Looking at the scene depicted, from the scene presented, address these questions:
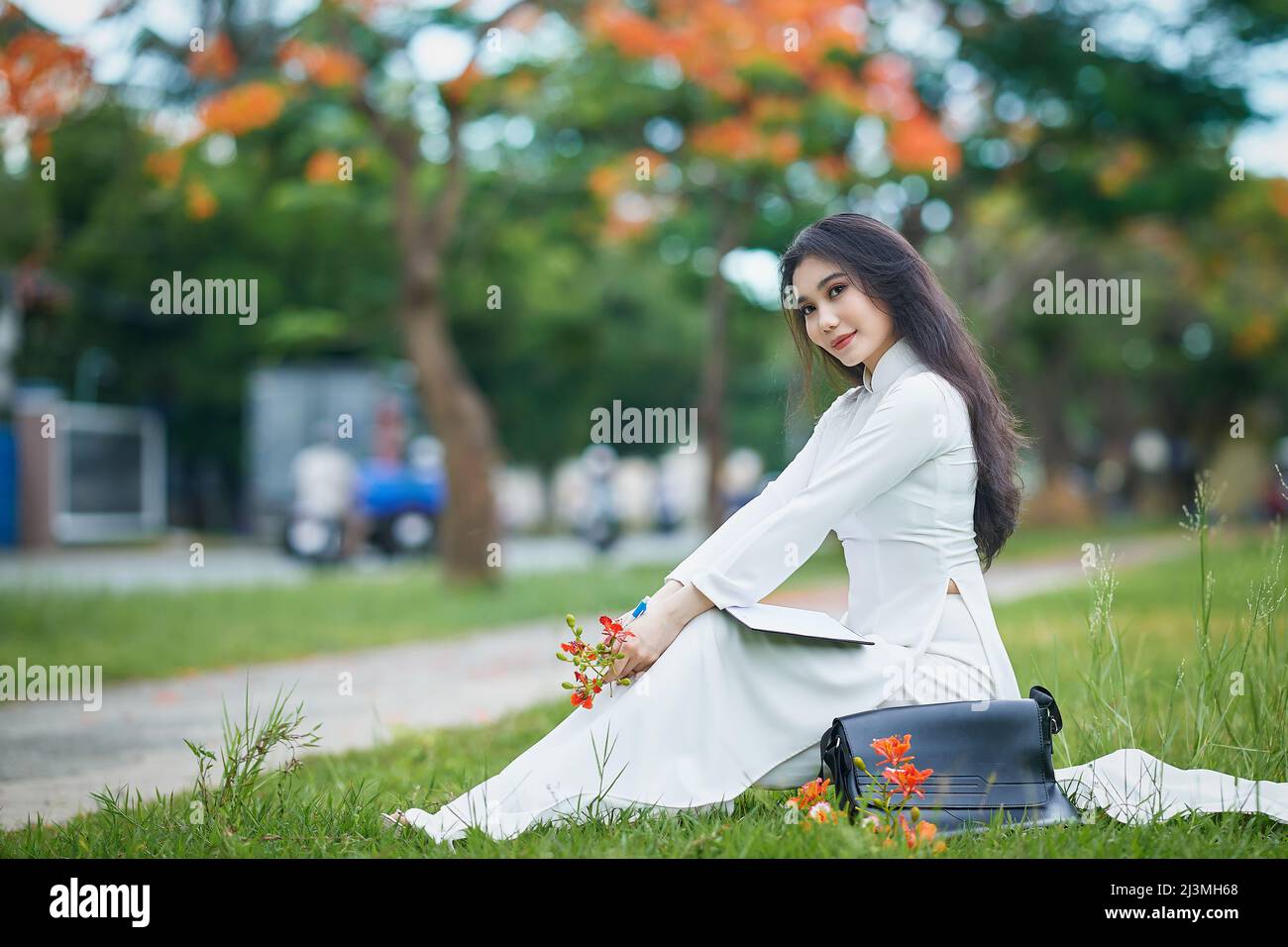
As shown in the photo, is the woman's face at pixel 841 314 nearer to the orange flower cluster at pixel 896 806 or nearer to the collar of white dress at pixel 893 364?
the collar of white dress at pixel 893 364

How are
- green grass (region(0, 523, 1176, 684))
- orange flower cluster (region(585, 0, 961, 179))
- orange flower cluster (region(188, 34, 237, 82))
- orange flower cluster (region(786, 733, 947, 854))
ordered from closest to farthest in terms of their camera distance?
orange flower cluster (region(786, 733, 947, 854)) → green grass (region(0, 523, 1176, 684)) → orange flower cluster (region(188, 34, 237, 82)) → orange flower cluster (region(585, 0, 961, 179))

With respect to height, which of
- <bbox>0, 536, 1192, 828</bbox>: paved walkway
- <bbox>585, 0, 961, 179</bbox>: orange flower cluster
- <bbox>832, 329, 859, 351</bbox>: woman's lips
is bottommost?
<bbox>0, 536, 1192, 828</bbox>: paved walkway

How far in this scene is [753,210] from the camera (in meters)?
14.5

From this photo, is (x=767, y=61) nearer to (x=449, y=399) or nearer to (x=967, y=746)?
(x=449, y=399)

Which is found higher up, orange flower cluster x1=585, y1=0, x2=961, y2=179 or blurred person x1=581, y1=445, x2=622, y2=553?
orange flower cluster x1=585, y1=0, x2=961, y2=179

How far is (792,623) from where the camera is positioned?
2.83 metres

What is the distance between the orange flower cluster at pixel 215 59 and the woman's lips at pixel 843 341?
8.22 metres

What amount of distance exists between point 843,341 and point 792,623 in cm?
69

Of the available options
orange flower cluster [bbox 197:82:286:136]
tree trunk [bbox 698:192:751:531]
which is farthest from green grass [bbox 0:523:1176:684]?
orange flower cluster [bbox 197:82:286:136]

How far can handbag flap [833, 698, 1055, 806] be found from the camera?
270 centimetres

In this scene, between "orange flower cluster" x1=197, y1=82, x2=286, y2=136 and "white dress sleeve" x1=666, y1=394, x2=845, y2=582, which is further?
"orange flower cluster" x1=197, y1=82, x2=286, y2=136

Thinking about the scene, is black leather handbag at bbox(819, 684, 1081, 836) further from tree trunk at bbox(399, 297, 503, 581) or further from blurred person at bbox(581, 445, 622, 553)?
blurred person at bbox(581, 445, 622, 553)

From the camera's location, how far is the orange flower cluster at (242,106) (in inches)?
390
